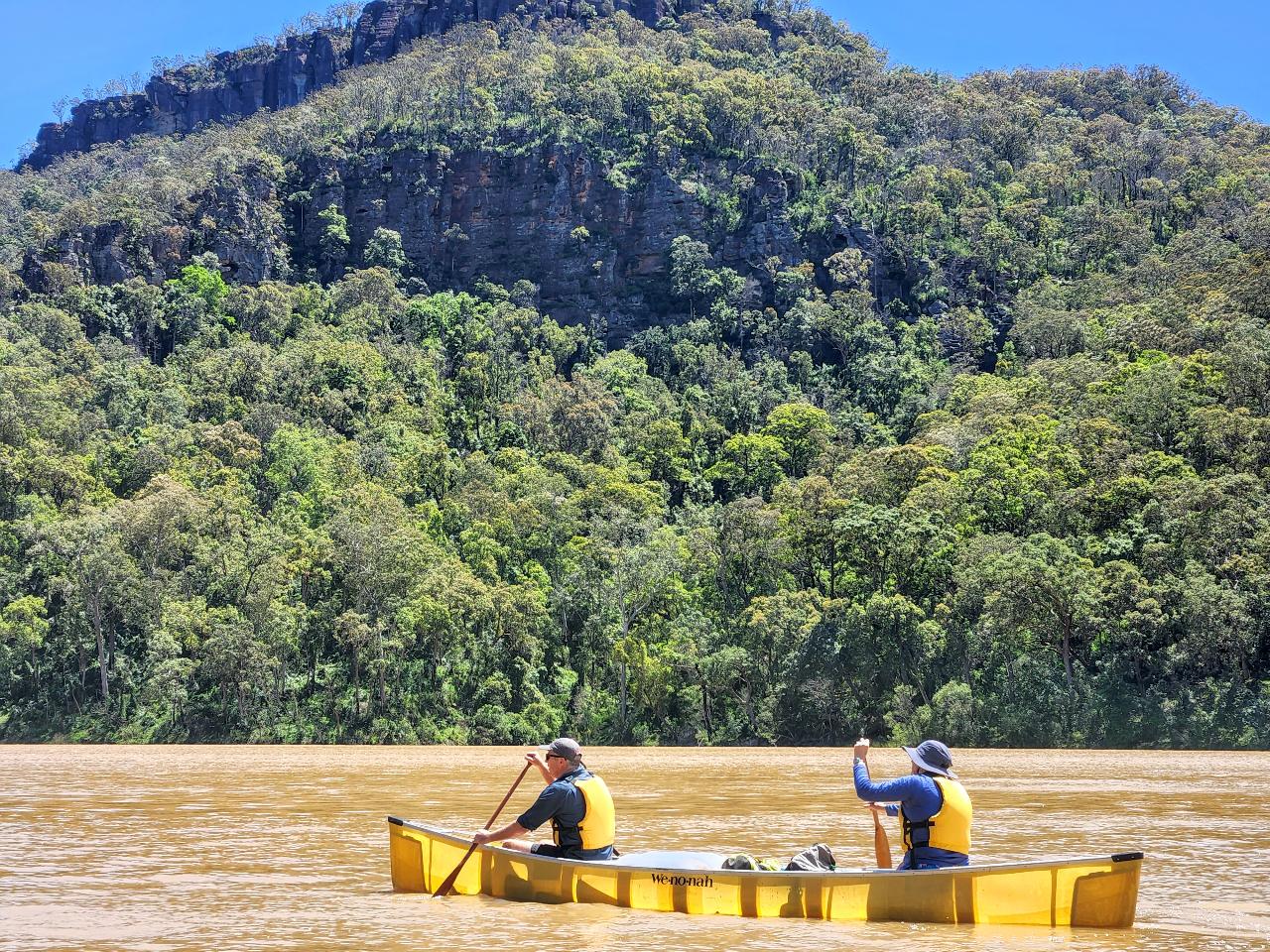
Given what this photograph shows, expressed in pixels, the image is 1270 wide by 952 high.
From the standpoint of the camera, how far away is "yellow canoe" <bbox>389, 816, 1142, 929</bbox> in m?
11.6

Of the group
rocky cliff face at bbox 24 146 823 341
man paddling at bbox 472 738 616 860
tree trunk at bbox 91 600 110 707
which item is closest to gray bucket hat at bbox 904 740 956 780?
man paddling at bbox 472 738 616 860

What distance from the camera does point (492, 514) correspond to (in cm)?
Result: 6625

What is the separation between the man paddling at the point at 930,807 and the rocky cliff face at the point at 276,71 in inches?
6423

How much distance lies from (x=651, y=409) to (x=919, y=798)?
81.3 m

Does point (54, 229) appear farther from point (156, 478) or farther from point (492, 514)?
point (492, 514)

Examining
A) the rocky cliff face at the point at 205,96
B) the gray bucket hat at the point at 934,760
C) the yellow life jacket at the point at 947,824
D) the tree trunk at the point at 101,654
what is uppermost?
the rocky cliff face at the point at 205,96

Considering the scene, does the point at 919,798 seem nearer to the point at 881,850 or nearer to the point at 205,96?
the point at 881,850

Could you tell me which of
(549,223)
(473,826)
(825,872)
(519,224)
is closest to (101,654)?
(473,826)

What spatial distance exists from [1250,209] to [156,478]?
78.1 m

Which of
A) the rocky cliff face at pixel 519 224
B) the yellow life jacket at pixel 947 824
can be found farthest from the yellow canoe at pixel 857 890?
the rocky cliff face at pixel 519 224

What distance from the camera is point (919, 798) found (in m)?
12.2

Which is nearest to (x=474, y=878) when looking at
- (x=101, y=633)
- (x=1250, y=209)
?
(x=101, y=633)

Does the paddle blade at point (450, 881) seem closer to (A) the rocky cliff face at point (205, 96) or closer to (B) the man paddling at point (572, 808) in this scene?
(B) the man paddling at point (572, 808)

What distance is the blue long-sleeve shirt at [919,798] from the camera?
1215cm
